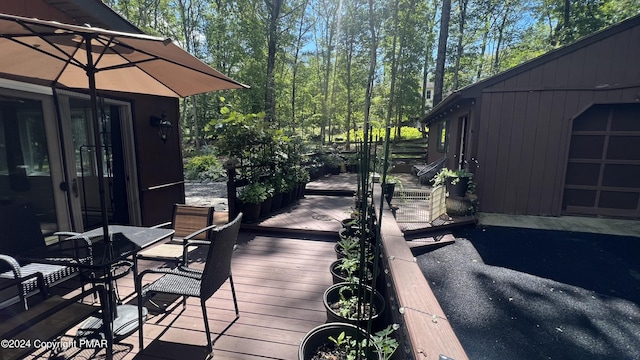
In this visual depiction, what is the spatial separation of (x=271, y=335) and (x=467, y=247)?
3.55m

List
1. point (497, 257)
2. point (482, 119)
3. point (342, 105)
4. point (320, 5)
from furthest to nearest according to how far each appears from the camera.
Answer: point (342, 105) < point (320, 5) < point (482, 119) < point (497, 257)

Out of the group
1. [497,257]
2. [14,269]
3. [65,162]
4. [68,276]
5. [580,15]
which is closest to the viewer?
[14,269]

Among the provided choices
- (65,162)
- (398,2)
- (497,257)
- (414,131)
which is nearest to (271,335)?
(65,162)

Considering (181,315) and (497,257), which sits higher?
(181,315)

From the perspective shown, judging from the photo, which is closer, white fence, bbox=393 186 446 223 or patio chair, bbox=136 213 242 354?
patio chair, bbox=136 213 242 354

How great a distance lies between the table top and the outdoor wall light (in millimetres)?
2362

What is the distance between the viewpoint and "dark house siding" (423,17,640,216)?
17.2 ft

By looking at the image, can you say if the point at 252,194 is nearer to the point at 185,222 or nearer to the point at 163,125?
the point at 185,222

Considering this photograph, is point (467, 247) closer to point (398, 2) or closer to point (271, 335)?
point (271, 335)

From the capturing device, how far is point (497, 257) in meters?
4.05

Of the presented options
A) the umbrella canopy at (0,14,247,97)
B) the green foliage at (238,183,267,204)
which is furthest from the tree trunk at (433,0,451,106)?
the umbrella canopy at (0,14,247,97)

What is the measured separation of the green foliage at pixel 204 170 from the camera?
459 inches

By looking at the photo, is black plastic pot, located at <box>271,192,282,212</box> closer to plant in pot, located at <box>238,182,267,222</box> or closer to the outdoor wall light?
plant in pot, located at <box>238,182,267,222</box>

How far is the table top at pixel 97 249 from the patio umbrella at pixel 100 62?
0.15m
